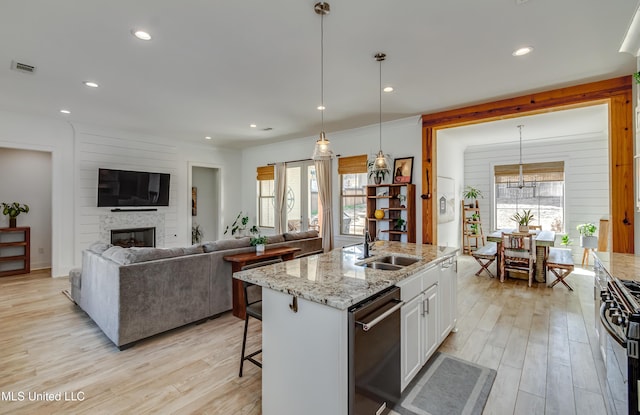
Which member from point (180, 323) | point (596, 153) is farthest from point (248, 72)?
point (596, 153)

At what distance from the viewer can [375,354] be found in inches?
68.2

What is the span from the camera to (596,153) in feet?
20.6

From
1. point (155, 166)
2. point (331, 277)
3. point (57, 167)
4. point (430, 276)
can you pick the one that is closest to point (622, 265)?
point (430, 276)

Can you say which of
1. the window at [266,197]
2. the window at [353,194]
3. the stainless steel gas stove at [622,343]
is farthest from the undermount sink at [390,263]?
the window at [266,197]

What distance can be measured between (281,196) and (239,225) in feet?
5.96

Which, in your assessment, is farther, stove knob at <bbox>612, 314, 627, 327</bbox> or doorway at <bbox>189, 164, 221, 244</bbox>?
doorway at <bbox>189, 164, 221, 244</bbox>

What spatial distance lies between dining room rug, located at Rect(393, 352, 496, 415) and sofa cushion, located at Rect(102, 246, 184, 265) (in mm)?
2604

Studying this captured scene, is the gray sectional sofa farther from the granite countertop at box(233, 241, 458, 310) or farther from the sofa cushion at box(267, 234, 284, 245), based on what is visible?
the granite countertop at box(233, 241, 458, 310)

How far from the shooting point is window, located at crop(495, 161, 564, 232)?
22.4 feet

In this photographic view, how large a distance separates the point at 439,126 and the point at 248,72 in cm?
331

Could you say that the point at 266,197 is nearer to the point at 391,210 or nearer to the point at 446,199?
the point at 391,210

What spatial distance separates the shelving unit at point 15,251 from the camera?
5.58 m

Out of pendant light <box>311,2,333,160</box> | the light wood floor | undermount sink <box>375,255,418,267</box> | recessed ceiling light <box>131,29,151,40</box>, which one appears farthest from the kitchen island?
recessed ceiling light <box>131,29,151,40</box>

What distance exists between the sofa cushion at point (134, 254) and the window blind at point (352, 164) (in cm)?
386
